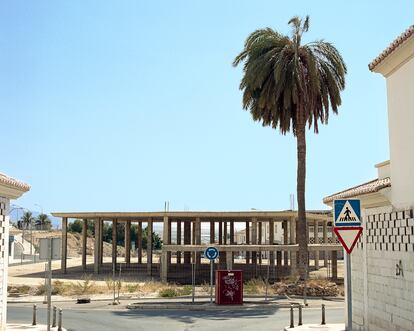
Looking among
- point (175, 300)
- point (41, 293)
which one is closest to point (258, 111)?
→ point (175, 300)

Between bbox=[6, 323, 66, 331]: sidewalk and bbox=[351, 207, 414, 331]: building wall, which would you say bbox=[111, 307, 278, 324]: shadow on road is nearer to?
bbox=[6, 323, 66, 331]: sidewalk

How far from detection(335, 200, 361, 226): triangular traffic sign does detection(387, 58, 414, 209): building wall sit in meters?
3.12

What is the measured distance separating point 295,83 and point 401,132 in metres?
18.2

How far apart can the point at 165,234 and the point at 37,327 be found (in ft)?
87.6

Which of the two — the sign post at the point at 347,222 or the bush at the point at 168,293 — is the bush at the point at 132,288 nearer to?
the bush at the point at 168,293

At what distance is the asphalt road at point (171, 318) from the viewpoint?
765 inches

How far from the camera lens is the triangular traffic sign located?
996 centimetres

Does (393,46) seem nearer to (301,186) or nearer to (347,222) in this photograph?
(347,222)

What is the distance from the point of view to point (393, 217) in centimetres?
1379

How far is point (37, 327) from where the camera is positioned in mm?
18609

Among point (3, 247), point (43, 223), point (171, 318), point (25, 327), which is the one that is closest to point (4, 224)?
point (3, 247)

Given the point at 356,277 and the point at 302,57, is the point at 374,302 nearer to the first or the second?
the point at 356,277

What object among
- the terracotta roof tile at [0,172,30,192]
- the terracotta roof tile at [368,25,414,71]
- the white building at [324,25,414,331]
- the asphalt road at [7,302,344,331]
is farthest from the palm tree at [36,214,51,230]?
the terracotta roof tile at [368,25,414,71]

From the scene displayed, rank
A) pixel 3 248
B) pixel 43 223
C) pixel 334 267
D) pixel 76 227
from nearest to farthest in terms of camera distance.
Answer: pixel 3 248, pixel 334 267, pixel 43 223, pixel 76 227
